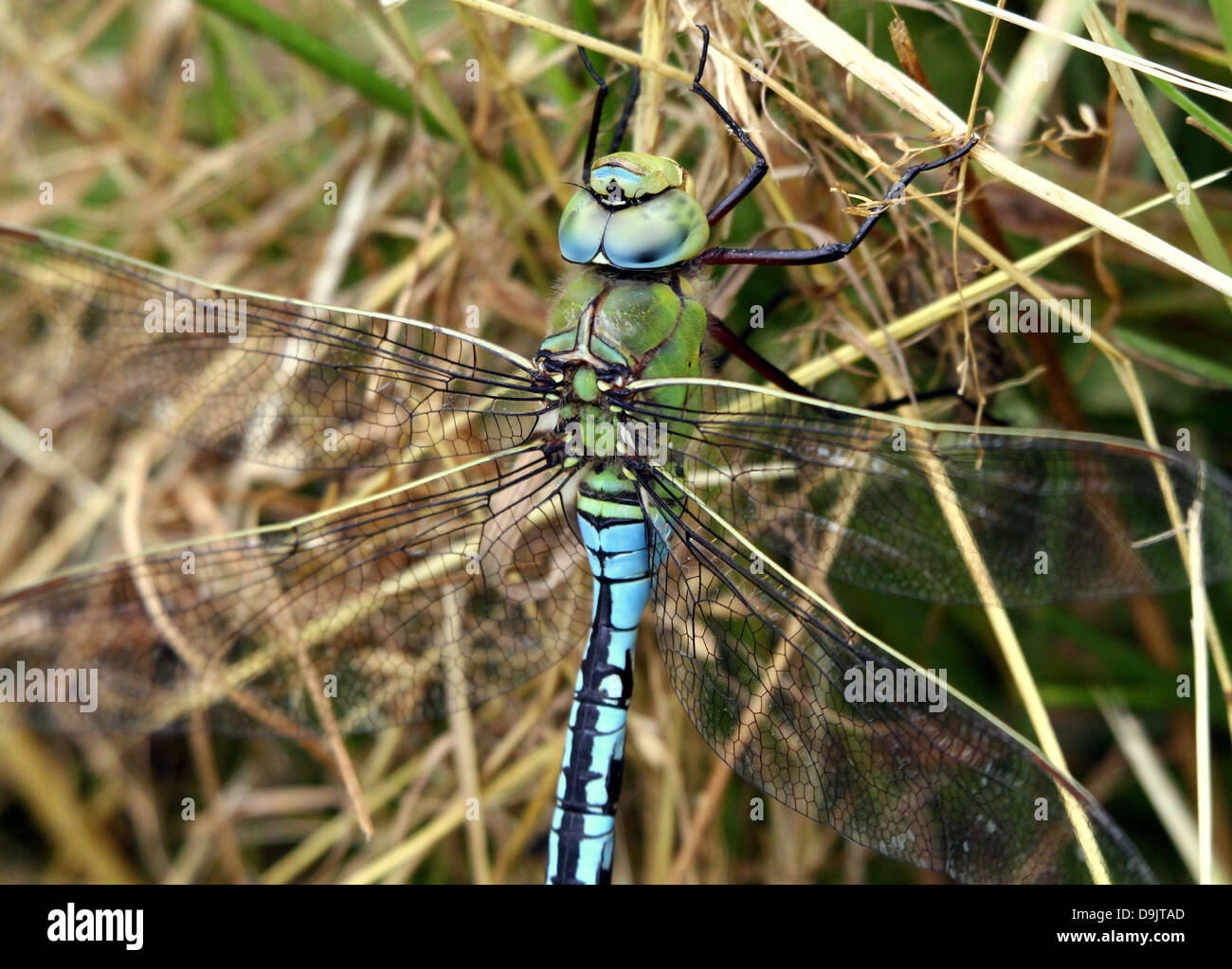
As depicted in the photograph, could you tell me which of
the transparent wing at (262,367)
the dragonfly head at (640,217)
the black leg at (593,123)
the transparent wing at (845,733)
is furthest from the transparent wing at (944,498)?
the black leg at (593,123)

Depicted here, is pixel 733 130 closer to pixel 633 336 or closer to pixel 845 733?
pixel 633 336

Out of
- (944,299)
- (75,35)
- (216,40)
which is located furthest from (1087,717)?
(75,35)

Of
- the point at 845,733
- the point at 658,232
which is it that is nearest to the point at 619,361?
the point at 658,232

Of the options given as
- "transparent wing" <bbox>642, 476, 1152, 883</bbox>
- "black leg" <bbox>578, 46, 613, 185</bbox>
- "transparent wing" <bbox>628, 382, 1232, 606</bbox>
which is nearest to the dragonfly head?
"black leg" <bbox>578, 46, 613, 185</bbox>

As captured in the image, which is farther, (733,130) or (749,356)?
(749,356)

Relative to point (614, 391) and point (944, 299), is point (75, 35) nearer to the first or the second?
point (614, 391)

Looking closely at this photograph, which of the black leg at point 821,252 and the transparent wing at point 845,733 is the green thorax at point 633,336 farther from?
the transparent wing at point 845,733
